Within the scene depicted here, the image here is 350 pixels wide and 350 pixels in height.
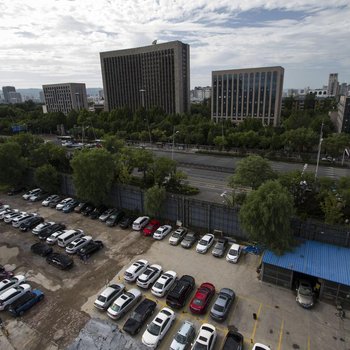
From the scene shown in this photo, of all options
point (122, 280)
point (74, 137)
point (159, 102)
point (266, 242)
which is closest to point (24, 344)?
point (122, 280)

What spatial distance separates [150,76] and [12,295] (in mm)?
119955

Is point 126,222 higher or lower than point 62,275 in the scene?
higher

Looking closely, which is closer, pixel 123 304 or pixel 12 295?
pixel 123 304

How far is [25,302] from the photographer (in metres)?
18.5

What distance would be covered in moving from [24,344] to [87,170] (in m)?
19.4

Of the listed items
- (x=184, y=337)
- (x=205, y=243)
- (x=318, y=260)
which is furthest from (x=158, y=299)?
(x=318, y=260)

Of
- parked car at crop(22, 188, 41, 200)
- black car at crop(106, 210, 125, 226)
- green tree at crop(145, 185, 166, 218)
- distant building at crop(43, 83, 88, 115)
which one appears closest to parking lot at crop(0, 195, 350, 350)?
black car at crop(106, 210, 125, 226)

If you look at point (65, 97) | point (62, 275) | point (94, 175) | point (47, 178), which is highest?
point (65, 97)

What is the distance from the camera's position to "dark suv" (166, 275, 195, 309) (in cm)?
1831

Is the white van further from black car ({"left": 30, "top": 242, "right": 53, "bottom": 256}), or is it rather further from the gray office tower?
the gray office tower

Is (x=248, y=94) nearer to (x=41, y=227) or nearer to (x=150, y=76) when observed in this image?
(x=150, y=76)

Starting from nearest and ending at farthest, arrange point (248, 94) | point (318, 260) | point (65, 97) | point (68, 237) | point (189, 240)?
1. point (318, 260)
2. point (189, 240)
3. point (68, 237)
4. point (248, 94)
5. point (65, 97)

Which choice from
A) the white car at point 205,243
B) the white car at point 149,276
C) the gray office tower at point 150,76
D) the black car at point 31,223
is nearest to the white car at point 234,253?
the white car at point 205,243

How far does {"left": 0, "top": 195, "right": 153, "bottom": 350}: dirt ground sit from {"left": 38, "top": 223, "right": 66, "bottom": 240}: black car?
0.97 metres
